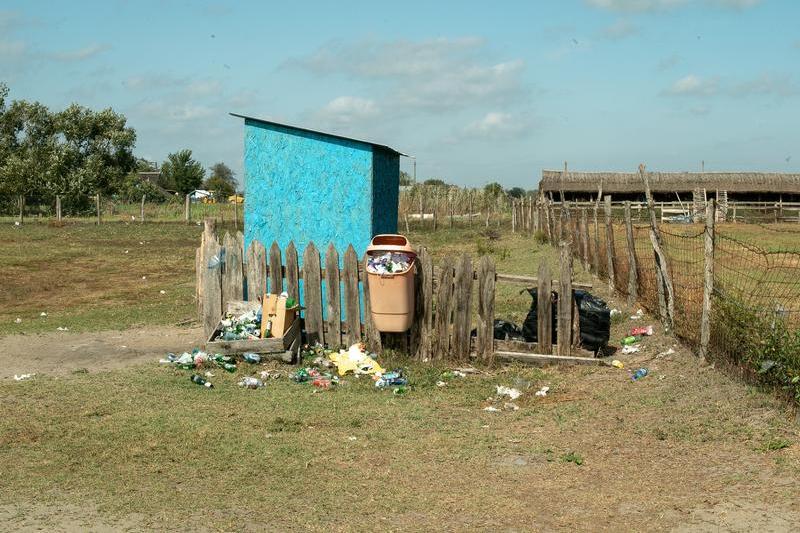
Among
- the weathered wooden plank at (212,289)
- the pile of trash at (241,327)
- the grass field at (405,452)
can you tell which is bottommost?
the grass field at (405,452)

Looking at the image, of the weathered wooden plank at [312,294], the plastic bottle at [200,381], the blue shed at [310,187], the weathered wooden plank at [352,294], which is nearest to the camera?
the plastic bottle at [200,381]

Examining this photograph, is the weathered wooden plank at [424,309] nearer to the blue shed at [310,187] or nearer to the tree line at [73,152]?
the blue shed at [310,187]

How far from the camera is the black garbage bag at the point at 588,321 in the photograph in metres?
10.1

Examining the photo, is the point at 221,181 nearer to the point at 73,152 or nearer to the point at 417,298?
the point at 73,152

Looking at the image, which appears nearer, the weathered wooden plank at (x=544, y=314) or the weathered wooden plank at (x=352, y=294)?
the weathered wooden plank at (x=544, y=314)

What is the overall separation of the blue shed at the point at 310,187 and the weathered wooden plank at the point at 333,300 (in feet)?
4.94

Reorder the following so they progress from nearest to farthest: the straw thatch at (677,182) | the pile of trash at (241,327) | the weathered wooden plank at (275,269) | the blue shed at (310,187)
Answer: the pile of trash at (241,327) → the weathered wooden plank at (275,269) → the blue shed at (310,187) → the straw thatch at (677,182)

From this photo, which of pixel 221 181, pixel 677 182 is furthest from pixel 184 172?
pixel 677 182

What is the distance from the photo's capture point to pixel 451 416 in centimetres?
812

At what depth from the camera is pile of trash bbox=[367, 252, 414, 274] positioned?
32.8 feet

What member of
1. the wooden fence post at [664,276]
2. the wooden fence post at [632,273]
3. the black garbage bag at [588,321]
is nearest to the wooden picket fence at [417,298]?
the black garbage bag at [588,321]

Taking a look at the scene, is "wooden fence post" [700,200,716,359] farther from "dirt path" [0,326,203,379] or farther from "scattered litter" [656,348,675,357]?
"dirt path" [0,326,203,379]

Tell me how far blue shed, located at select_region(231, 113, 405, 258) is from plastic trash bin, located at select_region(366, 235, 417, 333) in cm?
198

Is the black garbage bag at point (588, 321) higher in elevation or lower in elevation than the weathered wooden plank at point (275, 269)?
lower
